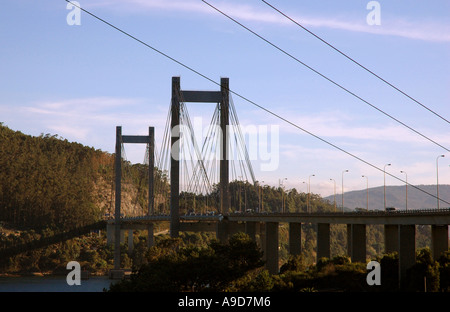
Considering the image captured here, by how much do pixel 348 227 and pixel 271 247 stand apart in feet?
42.5

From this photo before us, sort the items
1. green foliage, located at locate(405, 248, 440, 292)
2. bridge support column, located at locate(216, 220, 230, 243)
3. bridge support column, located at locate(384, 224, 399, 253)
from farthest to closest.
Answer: bridge support column, located at locate(216, 220, 230, 243)
bridge support column, located at locate(384, 224, 399, 253)
green foliage, located at locate(405, 248, 440, 292)

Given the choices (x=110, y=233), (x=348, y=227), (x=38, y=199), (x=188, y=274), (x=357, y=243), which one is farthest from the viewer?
(x=38, y=199)

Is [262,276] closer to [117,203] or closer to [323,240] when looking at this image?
[323,240]

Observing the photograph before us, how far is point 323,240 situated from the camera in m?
82.8

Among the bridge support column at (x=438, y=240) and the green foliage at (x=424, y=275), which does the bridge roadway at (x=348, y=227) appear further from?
the green foliage at (x=424, y=275)

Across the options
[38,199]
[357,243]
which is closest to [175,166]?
[357,243]

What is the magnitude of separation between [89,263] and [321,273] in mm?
102778

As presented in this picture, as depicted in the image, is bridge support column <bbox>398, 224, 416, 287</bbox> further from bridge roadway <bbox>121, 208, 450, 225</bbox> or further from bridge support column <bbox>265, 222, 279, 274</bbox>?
bridge support column <bbox>265, 222, 279, 274</bbox>

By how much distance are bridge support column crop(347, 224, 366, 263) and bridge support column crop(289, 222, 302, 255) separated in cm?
1147

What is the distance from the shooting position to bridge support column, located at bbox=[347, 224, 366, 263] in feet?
247

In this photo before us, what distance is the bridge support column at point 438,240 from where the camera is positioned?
211 feet

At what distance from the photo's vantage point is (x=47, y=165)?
648 ft

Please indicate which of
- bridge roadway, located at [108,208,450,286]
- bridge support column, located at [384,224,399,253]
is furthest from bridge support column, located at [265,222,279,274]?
bridge support column, located at [384,224,399,253]
